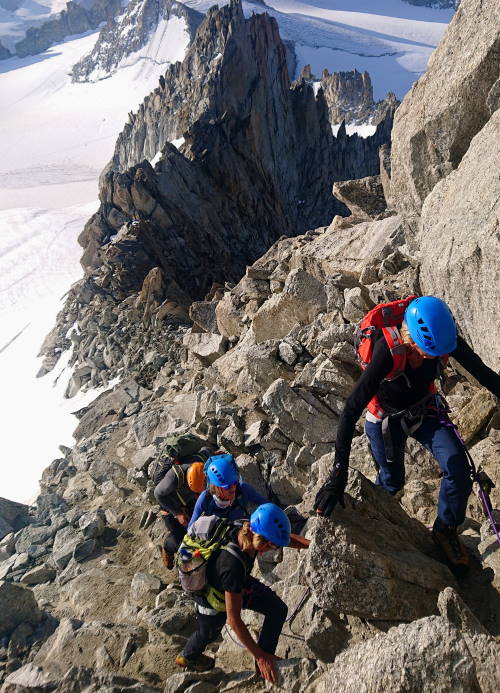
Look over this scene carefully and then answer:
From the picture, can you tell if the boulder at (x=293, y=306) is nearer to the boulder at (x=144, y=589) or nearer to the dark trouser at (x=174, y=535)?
the dark trouser at (x=174, y=535)

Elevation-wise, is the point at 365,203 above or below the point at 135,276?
above

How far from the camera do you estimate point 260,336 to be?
12781mm

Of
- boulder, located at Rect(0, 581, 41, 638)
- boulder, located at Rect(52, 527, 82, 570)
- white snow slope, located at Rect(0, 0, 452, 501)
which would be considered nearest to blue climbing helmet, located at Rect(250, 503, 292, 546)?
boulder, located at Rect(0, 581, 41, 638)

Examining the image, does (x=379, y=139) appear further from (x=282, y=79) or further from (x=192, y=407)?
(x=192, y=407)

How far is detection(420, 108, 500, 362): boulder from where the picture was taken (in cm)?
632

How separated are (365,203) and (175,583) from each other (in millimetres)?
15807

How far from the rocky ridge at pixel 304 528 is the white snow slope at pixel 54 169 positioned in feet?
26.6

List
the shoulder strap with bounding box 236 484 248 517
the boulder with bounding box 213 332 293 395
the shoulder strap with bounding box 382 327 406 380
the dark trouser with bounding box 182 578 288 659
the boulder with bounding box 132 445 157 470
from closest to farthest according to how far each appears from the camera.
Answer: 1. the shoulder strap with bounding box 382 327 406 380
2. the dark trouser with bounding box 182 578 288 659
3. the shoulder strap with bounding box 236 484 248 517
4. the boulder with bounding box 213 332 293 395
5. the boulder with bounding box 132 445 157 470

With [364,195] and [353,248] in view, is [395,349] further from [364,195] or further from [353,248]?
[364,195]

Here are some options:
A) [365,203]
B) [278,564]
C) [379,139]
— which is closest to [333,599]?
[278,564]

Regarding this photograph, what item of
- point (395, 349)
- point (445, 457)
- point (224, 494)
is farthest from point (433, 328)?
point (224, 494)

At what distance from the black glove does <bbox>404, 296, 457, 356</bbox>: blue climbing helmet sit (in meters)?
1.39

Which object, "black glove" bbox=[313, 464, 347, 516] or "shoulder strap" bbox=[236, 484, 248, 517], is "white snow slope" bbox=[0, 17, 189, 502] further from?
"black glove" bbox=[313, 464, 347, 516]

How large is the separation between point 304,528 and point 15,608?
4.40 meters
